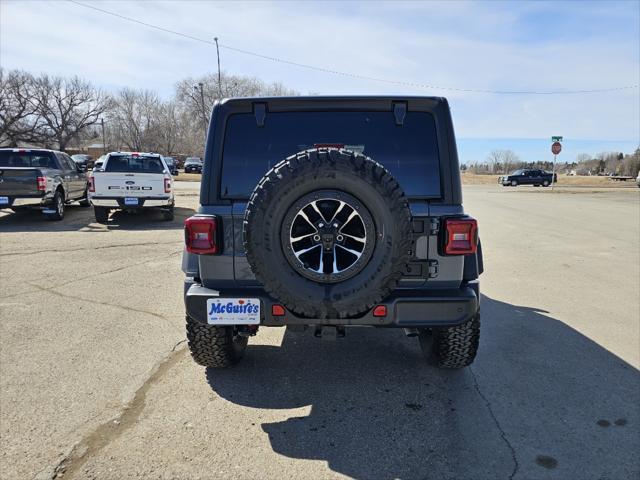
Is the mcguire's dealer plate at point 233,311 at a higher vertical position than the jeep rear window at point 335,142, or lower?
lower

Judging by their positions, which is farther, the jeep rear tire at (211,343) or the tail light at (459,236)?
the jeep rear tire at (211,343)

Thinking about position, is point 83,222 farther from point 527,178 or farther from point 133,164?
point 527,178

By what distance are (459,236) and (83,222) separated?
1182cm

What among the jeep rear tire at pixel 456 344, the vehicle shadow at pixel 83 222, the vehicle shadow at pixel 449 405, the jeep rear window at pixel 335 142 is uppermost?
the jeep rear window at pixel 335 142

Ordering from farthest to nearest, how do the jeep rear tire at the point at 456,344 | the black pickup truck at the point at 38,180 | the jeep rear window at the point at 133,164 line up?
1. the jeep rear window at the point at 133,164
2. the black pickup truck at the point at 38,180
3. the jeep rear tire at the point at 456,344

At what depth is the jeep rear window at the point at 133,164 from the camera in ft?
39.3

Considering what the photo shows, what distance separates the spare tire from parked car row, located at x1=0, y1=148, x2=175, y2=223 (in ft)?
32.3

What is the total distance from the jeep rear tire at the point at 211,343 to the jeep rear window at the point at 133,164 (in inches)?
376

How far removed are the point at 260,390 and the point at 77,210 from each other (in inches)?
549

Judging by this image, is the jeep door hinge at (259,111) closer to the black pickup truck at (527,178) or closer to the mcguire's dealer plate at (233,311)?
the mcguire's dealer plate at (233,311)

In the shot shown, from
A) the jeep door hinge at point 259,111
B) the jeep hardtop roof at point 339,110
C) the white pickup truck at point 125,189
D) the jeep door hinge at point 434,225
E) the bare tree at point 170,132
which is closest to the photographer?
the jeep door hinge at point 434,225

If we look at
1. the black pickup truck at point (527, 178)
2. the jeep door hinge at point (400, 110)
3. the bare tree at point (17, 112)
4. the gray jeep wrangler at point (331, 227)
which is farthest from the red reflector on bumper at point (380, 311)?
the bare tree at point (17, 112)

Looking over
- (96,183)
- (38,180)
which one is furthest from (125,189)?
(38,180)

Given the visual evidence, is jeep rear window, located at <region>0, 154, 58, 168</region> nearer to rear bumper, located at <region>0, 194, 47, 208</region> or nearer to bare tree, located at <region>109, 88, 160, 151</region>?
rear bumper, located at <region>0, 194, 47, 208</region>
